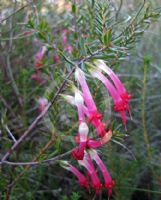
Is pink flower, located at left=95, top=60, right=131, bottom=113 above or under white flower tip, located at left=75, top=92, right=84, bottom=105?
above

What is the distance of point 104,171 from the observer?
Answer: 115 centimetres

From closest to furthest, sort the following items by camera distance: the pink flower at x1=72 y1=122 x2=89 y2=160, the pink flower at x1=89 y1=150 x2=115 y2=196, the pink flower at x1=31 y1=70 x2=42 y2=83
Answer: the pink flower at x1=72 y1=122 x2=89 y2=160 < the pink flower at x1=89 y1=150 x2=115 y2=196 < the pink flower at x1=31 y1=70 x2=42 y2=83

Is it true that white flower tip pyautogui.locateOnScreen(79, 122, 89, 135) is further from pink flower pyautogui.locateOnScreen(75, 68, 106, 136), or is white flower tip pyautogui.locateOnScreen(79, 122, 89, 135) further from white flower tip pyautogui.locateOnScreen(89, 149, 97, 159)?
white flower tip pyautogui.locateOnScreen(89, 149, 97, 159)

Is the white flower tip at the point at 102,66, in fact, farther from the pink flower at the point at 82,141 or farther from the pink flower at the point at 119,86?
the pink flower at the point at 82,141

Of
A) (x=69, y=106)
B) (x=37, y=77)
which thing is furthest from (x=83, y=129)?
(x=37, y=77)

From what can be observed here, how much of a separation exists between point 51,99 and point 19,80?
1.07m

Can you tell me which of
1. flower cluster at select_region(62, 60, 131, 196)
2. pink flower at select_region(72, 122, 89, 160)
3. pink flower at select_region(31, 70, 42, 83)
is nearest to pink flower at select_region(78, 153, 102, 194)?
flower cluster at select_region(62, 60, 131, 196)

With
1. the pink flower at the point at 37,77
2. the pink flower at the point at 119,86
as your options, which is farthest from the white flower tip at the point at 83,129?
the pink flower at the point at 37,77

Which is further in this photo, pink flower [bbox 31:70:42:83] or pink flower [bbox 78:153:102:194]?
pink flower [bbox 31:70:42:83]

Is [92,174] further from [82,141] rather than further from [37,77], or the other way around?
[37,77]

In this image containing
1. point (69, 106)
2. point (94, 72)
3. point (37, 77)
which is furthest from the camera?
point (37, 77)

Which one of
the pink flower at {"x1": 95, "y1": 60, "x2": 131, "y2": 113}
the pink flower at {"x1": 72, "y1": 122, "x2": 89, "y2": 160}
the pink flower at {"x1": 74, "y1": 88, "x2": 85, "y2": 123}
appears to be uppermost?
the pink flower at {"x1": 95, "y1": 60, "x2": 131, "y2": 113}

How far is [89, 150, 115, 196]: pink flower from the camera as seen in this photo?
1136 mm

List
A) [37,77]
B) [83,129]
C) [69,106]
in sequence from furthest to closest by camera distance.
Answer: [37,77]
[69,106]
[83,129]
